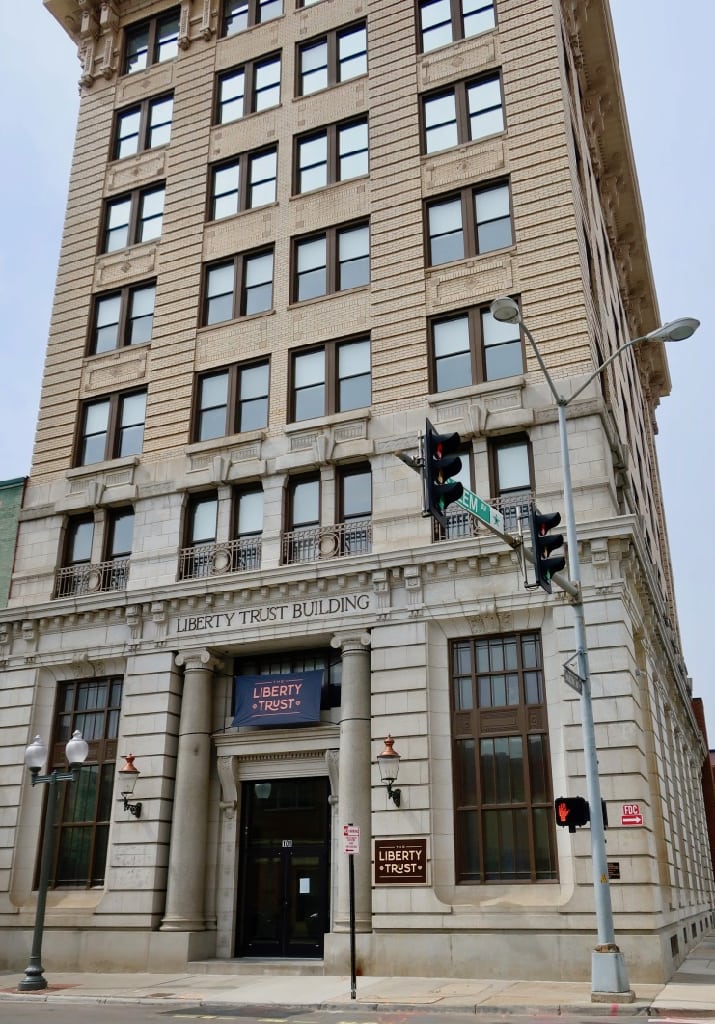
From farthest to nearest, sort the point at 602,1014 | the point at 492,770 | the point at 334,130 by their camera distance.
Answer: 1. the point at 334,130
2. the point at 492,770
3. the point at 602,1014

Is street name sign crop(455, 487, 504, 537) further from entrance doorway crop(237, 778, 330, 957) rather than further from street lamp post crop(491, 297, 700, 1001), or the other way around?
entrance doorway crop(237, 778, 330, 957)

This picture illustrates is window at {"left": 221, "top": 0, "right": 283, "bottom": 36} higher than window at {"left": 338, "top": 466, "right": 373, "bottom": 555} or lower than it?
higher

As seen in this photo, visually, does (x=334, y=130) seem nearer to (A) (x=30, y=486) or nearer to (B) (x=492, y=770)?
(A) (x=30, y=486)

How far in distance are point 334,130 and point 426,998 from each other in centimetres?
2488

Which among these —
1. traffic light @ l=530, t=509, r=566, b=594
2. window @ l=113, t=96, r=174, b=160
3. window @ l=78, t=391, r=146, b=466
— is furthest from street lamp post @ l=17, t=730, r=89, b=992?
window @ l=113, t=96, r=174, b=160

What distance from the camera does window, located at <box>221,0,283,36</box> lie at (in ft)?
112

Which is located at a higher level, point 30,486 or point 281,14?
point 281,14

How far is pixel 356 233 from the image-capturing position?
95.0 feet

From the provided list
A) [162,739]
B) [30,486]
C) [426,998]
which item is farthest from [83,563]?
[426,998]

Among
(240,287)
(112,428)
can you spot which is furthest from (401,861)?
(240,287)

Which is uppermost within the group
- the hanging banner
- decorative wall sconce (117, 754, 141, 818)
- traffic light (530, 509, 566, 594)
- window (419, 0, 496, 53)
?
window (419, 0, 496, 53)

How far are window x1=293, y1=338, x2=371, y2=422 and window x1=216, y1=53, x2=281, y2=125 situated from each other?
10154 millimetres

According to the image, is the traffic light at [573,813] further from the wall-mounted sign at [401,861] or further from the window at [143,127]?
the window at [143,127]

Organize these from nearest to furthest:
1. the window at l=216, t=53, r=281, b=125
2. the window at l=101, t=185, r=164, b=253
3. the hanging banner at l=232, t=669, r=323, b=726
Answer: the hanging banner at l=232, t=669, r=323, b=726 < the window at l=216, t=53, r=281, b=125 < the window at l=101, t=185, r=164, b=253
